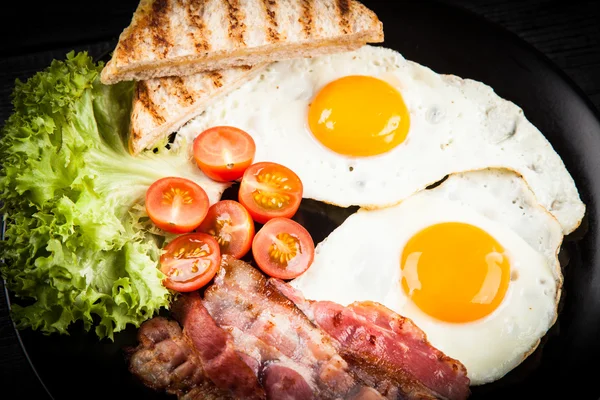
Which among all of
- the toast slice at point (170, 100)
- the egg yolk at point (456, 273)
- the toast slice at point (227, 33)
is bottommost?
the egg yolk at point (456, 273)

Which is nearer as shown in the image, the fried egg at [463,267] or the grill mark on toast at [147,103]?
the fried egg at [463,267]

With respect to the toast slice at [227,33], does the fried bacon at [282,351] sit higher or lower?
lower

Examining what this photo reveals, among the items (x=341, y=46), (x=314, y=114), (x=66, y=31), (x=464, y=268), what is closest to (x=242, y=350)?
A: (x=464, y=268)

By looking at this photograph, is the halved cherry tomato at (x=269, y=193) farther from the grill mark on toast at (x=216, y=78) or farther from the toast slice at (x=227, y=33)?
the toast slice at (x=227, y=33)

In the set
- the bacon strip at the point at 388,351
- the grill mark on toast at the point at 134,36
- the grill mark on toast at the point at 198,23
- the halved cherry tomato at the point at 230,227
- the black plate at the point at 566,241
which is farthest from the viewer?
the grill mark on toast at the point at 198,23

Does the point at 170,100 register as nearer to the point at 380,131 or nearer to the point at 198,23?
the point at 198,23

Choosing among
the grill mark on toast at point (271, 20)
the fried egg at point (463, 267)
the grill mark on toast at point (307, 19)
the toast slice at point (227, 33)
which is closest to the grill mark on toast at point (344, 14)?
the toast slice at point (227, 33)

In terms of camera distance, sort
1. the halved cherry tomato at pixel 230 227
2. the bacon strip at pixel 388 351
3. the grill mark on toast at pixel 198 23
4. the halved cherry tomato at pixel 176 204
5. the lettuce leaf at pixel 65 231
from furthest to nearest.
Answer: the grill mark on toast at pixel 198 23 → the halved cherry tomato at pixel 230 227 → the halved cherry tomato at pixel 176 204 → the bacon strip at pixel 388 351 → the lettuce leaf at pixel 65 231
